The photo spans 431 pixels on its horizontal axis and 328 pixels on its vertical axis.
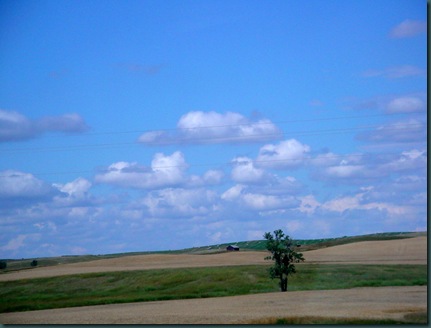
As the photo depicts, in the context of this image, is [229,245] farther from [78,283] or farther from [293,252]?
[78,283]

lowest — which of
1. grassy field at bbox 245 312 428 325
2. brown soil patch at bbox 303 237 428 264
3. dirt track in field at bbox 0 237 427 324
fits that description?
grassy field at bbox 245 312 428 325

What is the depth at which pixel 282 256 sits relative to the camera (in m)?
22.6

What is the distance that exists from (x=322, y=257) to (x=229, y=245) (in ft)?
8.21

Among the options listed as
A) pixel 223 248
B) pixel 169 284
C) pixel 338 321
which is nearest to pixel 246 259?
pixel 223 248

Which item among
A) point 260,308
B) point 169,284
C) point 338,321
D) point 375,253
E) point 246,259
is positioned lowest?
point 338,321

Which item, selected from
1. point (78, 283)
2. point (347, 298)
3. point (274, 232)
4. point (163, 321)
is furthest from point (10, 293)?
point (347, 298)

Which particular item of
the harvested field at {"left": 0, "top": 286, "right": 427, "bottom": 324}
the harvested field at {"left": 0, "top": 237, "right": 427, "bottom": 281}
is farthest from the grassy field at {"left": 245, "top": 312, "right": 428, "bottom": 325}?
the harvested field at {"left": 0, "top": 237, "right": 427, "bottom": 281}

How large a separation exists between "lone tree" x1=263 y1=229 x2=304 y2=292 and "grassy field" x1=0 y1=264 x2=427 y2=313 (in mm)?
208

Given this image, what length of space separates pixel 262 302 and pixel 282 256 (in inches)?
54.3

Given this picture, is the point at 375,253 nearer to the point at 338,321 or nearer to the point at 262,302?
the point at 338,321

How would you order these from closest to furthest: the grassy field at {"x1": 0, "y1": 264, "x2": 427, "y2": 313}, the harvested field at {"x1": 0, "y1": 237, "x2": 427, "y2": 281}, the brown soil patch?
1. the brown soil patch
2. the harvested field at {"x1": 0, "y1": 237, "x2": 427, "y2": 281}
3. the grassy field at {"x1": 0, "y1": 264, "x2": 427, "y2": 313}

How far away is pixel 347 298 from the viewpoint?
845 inches

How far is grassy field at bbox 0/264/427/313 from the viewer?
72.4ft

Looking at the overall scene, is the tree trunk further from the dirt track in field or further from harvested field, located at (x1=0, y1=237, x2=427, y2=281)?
harvested field, located at (x1=0, y1=237, x2=427, y2=281)
